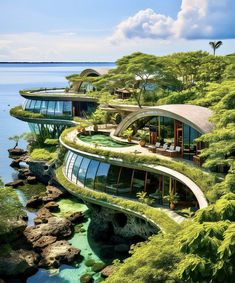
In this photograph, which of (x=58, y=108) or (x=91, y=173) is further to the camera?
(x=58, y=108)

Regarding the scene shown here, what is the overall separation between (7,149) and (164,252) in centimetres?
6720

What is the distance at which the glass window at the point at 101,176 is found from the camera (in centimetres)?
3366

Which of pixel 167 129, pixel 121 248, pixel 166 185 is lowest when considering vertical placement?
pixel 121 248

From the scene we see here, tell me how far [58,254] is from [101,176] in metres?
7.15

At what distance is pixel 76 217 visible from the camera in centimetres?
3922

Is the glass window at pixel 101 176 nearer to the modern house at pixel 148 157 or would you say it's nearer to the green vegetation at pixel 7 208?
the modern house at pixel 148 157

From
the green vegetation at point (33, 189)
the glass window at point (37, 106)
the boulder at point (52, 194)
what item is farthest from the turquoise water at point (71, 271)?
the glass window at point (37, 106)

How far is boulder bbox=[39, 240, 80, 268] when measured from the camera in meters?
31.4

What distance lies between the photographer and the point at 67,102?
66875 mm

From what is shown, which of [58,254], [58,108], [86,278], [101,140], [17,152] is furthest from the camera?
[17,152]

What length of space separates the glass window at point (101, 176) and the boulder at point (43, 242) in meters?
5.96

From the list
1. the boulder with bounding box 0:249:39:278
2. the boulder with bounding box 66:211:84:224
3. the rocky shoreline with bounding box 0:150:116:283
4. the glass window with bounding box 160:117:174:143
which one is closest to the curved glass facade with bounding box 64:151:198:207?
the boulder with bounding box 66:211:84:224

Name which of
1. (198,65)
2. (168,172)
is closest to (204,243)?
(168,172)

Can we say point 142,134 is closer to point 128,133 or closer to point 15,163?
point 128,133
